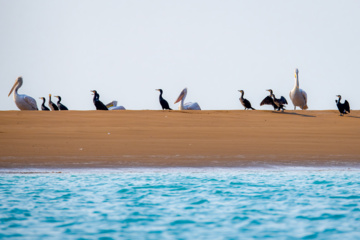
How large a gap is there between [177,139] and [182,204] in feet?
20.6

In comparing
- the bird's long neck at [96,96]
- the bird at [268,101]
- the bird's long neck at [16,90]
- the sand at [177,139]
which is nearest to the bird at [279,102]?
the bird at [268,101]

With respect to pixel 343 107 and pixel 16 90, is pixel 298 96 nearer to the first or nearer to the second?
pixel 343 107

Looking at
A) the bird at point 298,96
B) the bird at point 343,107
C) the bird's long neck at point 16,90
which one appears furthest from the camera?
the bird's long neck at point 16,90

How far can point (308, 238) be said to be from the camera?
5.07 meters

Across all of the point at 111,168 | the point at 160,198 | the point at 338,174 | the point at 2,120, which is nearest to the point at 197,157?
the point at 111,168

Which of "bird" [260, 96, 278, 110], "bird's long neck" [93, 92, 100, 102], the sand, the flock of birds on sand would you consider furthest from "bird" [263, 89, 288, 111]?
"bird's long neck" [93, 92, 100, 102]

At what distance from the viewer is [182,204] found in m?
6.53

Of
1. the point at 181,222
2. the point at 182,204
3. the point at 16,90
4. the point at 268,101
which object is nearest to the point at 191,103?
the point at 268,101

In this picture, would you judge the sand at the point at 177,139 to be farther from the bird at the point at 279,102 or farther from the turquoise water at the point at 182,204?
the turquoise water at the point at 182,204

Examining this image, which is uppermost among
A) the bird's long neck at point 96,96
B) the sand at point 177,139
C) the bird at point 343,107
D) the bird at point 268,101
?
the bird's long neck at point 96,96

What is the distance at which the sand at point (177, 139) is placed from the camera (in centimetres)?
997

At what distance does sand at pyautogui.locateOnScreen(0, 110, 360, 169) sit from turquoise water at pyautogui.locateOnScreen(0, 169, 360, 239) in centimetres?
107

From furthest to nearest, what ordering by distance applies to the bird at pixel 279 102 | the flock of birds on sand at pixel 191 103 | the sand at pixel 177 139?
the flock of birds on sand at pixel 191 103, the bird at pixel 279 102, the sand at pixel 177 139

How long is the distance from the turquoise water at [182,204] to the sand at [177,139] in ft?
3.51
